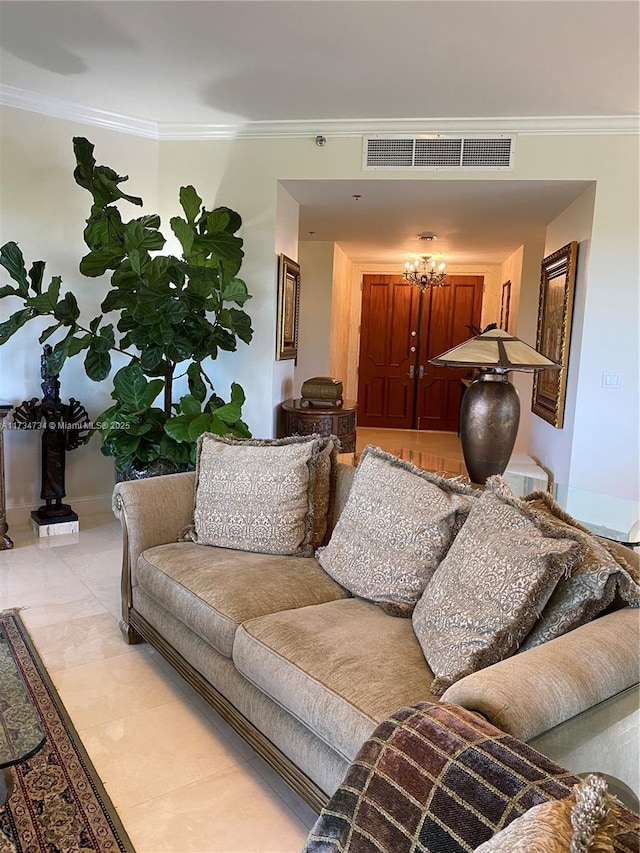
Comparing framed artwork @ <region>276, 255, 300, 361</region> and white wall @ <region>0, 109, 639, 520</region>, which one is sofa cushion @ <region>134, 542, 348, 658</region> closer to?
white wall @ <region>0, 109, 639, 520</region>

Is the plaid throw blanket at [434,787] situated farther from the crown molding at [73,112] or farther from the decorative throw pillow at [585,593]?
the crown molding at [73,112]

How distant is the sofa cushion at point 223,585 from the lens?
1.99m

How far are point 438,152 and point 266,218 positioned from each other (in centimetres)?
119

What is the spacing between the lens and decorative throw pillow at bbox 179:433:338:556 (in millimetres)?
2443

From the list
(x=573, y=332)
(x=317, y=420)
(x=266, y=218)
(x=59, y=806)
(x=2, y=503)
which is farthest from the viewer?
(x=317, y=420)

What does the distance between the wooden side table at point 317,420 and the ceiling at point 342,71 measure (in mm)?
1537

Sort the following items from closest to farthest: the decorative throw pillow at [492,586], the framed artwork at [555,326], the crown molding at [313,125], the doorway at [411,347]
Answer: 1. the decorative throw pillow at [492,586]
2. the crown molding at [313,125]
3. the framed artwork at [555,326]
4. the doorway at [411,347]

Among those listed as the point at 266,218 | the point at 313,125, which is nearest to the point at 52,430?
the point at 266,218

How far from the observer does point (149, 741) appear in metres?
2.05

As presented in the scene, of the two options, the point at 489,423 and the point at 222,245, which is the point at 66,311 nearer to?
the point at 222,245

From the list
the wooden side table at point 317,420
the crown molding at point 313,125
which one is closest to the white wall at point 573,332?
the crown molding at point 313,125

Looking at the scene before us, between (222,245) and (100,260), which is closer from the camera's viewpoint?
(100,260)

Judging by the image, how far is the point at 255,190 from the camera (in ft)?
13.8

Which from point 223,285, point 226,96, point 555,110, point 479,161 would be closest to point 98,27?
point 226,96
